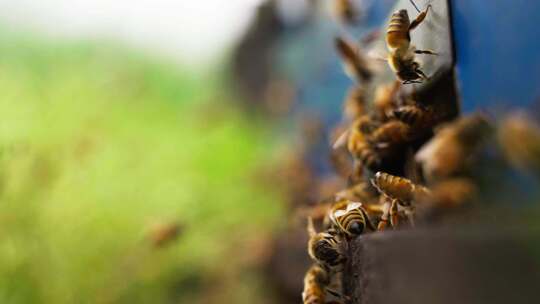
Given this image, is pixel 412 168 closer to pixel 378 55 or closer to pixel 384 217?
pixel 384 217

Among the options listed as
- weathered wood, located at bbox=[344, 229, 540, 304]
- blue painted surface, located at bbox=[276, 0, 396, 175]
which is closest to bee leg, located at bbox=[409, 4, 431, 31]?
weathered wood, located at bbox=[344, 229, 540, 304]

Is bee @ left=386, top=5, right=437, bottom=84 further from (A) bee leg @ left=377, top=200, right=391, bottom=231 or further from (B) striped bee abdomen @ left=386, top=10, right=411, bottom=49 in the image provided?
(A) bee leg @ left=377, top=200, right=391, bottom=231

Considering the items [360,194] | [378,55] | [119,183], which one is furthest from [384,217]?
[119,183]

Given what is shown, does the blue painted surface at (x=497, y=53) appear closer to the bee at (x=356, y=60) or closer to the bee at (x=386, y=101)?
the bee at (x=386, y=101)

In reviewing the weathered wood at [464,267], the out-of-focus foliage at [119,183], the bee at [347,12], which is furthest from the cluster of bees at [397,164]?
the out-of-focus foliage at [119,183]

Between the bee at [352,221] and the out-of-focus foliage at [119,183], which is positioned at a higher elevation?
the out-of-focus foliage at [119,183]
